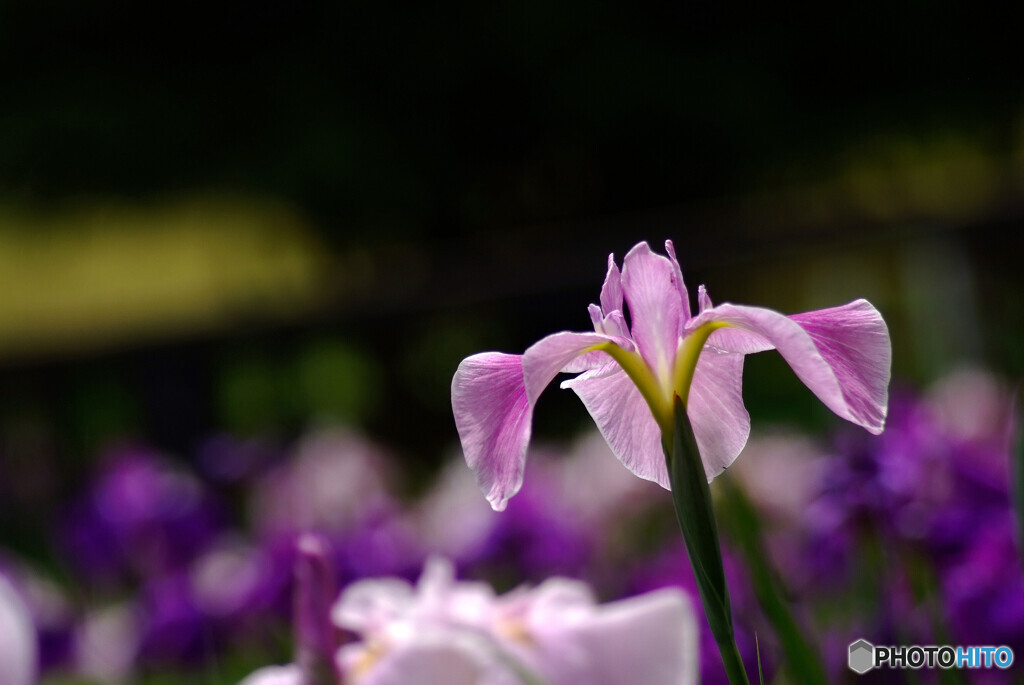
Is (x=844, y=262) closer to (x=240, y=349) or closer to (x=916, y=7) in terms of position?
(x=240, y=349)

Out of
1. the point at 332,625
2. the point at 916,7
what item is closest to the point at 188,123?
the point at 916,7

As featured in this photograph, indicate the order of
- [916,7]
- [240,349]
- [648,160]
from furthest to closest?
[648,160]
[916,7]
[240,349]

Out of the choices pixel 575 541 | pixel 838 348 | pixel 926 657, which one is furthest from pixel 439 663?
pixel 575 541

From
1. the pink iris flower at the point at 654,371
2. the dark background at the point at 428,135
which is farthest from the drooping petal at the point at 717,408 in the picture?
the dark background at the point at 428,135

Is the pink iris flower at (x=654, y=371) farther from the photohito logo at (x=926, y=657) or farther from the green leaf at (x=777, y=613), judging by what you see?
the photohito logo at (x=926, y=657)

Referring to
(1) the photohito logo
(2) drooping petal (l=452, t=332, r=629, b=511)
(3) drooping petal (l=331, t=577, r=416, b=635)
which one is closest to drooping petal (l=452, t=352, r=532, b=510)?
(2) drooping petal (l=452, t=332, r=629, b=511)
